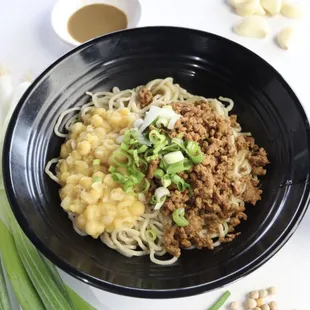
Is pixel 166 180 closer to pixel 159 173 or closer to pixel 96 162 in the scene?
pixel 159 173

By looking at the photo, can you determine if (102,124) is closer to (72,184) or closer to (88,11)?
(72,184)

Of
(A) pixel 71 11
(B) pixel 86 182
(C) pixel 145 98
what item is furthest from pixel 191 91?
(A) pixel 71 11

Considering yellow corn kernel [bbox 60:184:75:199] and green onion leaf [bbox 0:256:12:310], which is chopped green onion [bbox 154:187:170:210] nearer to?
yellow corn kernel [bbox 60:184:75:199]

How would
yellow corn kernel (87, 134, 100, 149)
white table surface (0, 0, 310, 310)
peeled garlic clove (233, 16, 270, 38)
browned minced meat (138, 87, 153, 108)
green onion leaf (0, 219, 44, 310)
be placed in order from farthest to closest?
peeled garlic clove (233, 16, 270, 38), white table surface (0, 0, 310, 310), browned minced meat (138, 87, 153, 108), yellow corn kernel (87, 134, 100, 149), green onion leaf (0, 219, 44, 310)

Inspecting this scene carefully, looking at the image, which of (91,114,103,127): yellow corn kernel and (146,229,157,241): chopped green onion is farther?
(91,114,103,127): yellow corn kernel

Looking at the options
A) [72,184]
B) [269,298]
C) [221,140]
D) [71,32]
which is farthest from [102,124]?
[269,298]

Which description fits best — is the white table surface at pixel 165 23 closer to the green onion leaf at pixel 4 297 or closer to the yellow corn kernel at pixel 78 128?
the yellow corn kernel at pixel 78 128

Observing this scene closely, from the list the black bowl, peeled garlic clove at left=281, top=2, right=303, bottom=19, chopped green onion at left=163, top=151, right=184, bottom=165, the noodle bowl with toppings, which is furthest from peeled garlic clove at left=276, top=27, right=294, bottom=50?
chopped green onion at left=163, top=151, right=184, bottom=165

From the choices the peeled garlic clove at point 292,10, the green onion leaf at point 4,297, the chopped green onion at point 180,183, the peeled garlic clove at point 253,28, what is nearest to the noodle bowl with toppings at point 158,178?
the chopped green onion at point 180,183
